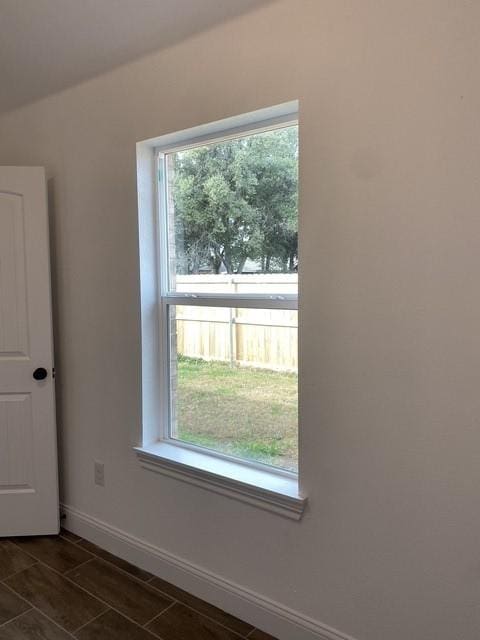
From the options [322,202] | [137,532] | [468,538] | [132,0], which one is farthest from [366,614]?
[132,0]

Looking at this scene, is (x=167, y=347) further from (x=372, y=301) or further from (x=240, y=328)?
(x=372, y=301)

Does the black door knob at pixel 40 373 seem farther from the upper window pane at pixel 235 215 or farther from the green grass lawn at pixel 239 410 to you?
the upper window pane at pixel 235 215

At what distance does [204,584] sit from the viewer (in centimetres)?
208

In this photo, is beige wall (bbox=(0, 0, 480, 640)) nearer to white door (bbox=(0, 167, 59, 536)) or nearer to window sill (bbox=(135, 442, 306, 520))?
window sill (bbox=(135, 442, 306, 520))

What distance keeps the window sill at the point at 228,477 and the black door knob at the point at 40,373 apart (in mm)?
693

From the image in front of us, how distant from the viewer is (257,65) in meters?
1.75

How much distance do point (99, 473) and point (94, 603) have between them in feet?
2.08

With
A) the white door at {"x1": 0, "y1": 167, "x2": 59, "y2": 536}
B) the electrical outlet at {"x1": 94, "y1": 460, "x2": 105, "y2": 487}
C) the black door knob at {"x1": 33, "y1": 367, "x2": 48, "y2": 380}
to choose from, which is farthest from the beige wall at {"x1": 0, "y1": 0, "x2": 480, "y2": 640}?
the black door knob at {"x1": 33, "y1": 367, "x2": 48, "y2": 380}

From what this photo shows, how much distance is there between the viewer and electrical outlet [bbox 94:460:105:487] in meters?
2.49

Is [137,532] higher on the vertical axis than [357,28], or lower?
lower

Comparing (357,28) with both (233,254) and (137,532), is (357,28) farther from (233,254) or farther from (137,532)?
(137,532)

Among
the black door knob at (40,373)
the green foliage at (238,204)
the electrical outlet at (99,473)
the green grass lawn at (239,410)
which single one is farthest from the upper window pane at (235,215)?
the electrical outlet at (99,473)

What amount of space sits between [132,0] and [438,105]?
1177 millimetres

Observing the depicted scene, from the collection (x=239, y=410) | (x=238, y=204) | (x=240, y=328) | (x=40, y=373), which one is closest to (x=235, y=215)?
(x=238, y=204)
